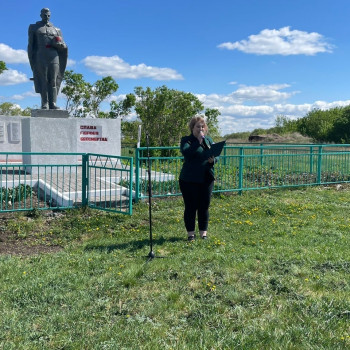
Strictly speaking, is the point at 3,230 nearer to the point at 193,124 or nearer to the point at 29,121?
the point at 193,124

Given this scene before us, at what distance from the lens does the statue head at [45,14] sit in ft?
36.5

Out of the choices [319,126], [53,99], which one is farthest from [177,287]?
[319,126]

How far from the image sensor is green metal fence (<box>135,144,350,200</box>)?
9.02 meters

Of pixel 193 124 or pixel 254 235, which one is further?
pixel 254 235

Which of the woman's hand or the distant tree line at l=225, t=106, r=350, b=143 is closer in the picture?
the woman's hand

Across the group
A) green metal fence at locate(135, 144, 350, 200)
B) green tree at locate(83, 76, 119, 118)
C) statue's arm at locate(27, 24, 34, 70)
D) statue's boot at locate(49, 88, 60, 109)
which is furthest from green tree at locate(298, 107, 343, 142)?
statue's arm at locate(27, 24, 34, 70)

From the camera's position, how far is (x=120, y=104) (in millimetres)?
30234

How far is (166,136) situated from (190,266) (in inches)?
816

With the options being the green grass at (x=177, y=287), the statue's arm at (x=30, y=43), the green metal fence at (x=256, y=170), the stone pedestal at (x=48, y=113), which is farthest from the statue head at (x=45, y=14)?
the green grass at (x=177, y=287)

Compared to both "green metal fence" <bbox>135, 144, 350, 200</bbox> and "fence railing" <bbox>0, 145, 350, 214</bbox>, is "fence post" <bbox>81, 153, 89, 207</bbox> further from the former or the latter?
"green metal fence" <bbox>135, 144, 350, 200</bbox>

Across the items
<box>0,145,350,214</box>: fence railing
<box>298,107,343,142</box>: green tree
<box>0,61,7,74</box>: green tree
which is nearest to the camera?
<box>0,145,350,214</box>: fence railing

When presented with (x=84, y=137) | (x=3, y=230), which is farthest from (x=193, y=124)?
(x=84, y=137)

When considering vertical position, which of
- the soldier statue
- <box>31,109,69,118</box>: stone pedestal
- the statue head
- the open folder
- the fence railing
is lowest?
the fence railing

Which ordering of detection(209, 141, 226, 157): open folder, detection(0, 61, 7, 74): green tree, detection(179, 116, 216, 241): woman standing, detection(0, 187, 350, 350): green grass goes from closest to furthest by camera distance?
detection(0, 187, 350, 350): green grass, detection(209, 141, 226, 157): open folder, detection(179, 116, 216, 241): woman standing, detection(0, 61, 7, 74): green tree
